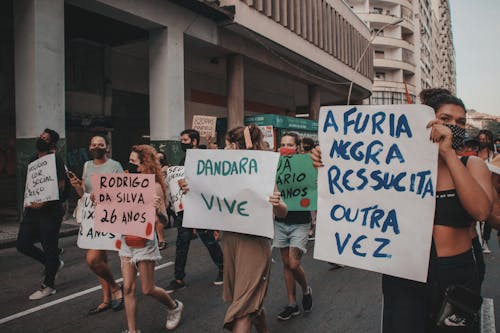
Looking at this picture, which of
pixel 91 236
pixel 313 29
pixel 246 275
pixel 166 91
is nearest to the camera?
pixel 246 275

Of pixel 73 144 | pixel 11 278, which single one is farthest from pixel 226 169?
pixel 73 144

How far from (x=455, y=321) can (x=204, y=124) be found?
37.5ft

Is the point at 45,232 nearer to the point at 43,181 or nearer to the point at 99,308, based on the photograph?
the point at 43,181

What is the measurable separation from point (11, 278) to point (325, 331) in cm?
459

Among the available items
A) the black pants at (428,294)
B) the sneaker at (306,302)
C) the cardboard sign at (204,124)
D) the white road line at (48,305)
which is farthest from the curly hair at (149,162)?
the cardboard sign at (204,124)

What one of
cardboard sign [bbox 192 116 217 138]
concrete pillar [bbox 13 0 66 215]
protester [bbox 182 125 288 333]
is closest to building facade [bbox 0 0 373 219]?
concrete pillar [bbox 13 0 66 215]

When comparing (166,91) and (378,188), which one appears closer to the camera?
(378,188)

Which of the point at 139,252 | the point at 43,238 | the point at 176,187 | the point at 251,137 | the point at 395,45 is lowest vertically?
the point at 43,238

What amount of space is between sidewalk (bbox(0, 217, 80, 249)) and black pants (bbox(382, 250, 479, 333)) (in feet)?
26.6

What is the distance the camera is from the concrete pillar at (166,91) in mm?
14305

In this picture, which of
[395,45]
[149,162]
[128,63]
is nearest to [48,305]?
[149,162]

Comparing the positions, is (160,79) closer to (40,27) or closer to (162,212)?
(40,27)

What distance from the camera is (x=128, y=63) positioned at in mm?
17562

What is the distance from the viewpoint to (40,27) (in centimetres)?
1040
